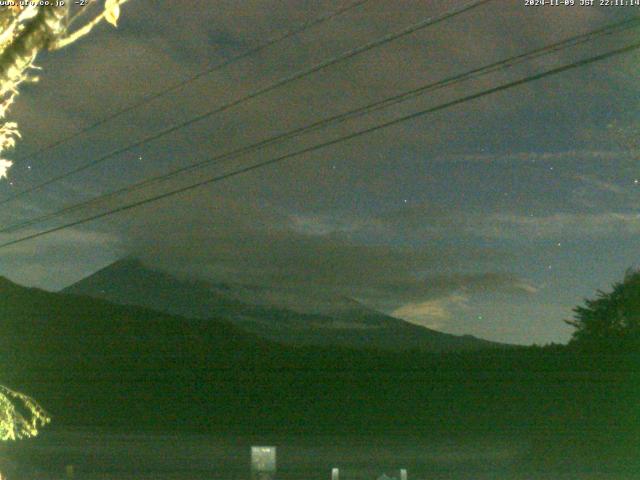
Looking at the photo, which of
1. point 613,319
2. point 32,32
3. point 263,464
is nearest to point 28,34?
point 32,32

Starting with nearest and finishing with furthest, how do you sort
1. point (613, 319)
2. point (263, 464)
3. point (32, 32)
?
point (32, 32) < point (263, 464) < point (613, 319)

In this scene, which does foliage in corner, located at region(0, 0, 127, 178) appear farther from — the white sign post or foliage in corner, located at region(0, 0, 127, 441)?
the white sign post

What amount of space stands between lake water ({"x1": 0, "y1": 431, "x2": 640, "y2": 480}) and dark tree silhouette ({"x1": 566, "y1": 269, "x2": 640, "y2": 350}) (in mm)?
5100

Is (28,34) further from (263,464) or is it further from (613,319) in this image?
(613,319)

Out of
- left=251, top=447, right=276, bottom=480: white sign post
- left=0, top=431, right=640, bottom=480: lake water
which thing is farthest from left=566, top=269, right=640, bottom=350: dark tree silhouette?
left=251, top=447, right=276, bottom=480: white sign post

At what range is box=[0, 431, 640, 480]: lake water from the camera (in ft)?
102

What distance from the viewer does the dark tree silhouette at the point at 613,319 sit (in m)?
33.2

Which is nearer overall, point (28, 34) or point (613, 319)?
point (28, 34)

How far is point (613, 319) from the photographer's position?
35.1m

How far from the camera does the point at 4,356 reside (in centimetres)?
5616

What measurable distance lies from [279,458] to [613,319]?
49.0ft

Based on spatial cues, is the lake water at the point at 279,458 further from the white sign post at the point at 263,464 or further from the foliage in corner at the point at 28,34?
the foliage in corner at the point at 28,34

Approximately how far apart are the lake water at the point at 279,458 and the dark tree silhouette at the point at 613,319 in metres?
5.10

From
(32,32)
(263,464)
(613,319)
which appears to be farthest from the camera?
(613,319)
